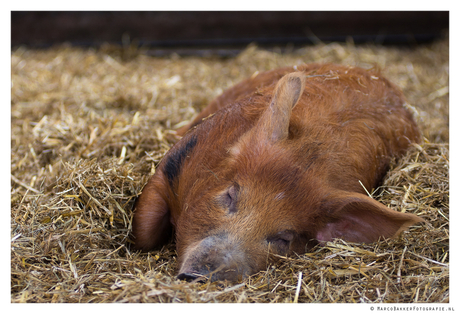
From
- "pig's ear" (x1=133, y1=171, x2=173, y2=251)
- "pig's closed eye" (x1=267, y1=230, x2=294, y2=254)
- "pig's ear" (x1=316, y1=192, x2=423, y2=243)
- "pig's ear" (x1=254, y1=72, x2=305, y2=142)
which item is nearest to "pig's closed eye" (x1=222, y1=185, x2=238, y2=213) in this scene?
"pig's closed eye" (x1=267, y1=230, x2=294, y2=254)

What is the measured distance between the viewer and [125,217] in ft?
11.0

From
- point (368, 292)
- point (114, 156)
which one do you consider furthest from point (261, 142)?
point (114, 156)

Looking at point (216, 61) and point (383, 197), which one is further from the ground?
point (216, 61)

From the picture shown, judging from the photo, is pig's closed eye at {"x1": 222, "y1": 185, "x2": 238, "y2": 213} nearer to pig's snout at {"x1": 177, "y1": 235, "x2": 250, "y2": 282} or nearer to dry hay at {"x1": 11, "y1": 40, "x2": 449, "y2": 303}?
pig's snout at {"x1": 177, "y1": 235, "x2": 250, "y2": 282}

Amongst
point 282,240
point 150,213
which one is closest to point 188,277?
point 282,240

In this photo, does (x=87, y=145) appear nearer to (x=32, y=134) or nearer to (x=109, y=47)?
(x=32, y=134)

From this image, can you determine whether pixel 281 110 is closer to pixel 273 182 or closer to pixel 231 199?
pixel 273 182

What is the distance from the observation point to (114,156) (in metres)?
3.75

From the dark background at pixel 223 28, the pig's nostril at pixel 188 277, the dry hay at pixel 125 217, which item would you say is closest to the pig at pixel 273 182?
the pig's nostril at pixel 188 277

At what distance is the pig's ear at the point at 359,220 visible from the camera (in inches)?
104

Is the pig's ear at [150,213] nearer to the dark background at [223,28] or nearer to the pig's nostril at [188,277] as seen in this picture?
the pig's nostril at [188,277]

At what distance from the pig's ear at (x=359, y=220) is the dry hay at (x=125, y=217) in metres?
0.11

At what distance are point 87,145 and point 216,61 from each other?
4255 mm

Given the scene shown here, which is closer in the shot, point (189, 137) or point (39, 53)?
point (189, 137)
